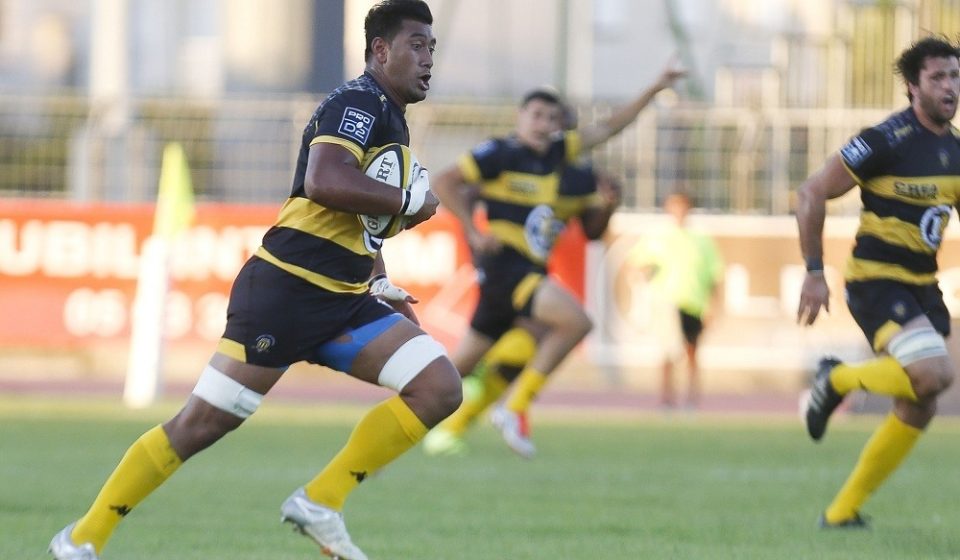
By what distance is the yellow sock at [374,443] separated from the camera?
275 inches

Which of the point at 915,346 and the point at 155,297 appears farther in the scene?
the point at 155,297

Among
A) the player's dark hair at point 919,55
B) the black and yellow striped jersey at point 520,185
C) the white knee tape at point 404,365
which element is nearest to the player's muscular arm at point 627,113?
the black and yellow striped jersey at point 520,185

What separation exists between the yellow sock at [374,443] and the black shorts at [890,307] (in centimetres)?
272

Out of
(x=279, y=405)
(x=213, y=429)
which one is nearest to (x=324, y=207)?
(x=213, y=429)

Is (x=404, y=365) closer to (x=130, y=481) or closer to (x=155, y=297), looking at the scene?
(x=130, y=481)

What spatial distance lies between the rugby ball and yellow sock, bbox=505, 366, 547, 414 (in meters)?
6.82

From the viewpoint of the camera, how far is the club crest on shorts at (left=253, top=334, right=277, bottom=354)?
270 inches

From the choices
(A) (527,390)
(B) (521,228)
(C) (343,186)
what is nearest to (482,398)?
(A) (527,390)

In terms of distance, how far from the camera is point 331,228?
22.8 ft

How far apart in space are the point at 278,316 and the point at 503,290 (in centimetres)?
670

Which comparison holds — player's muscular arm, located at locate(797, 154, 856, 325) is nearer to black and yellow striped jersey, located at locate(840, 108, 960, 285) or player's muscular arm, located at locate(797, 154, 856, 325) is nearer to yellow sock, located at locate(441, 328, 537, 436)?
black and yellow striped jersey, located at locate(840, 108, 960, 285)

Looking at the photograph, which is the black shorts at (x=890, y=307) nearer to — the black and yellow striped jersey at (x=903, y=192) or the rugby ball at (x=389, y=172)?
the black and yellow striped jersey at (x=903, y=192)

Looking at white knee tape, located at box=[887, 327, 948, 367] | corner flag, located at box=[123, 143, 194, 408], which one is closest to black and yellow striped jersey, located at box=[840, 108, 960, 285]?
white knee tape, located at box=[887, 327, 948, 367]

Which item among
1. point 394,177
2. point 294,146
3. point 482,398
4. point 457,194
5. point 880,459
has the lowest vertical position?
point 482,398
